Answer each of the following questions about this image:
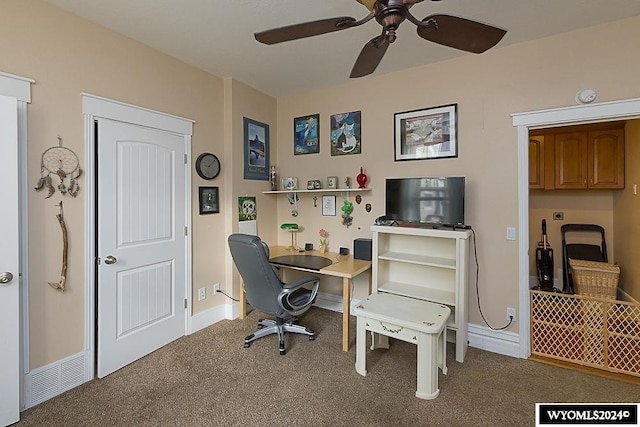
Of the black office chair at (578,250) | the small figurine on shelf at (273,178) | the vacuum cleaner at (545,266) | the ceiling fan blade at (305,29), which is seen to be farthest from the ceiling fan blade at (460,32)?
the black office chair at (578,250)

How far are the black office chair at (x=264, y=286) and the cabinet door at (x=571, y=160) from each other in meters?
3.62

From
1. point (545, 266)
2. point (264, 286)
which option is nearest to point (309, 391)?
point (264, 286)

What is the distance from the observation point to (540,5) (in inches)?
79.6

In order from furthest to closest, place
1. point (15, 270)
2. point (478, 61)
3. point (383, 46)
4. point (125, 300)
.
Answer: point (478, 61)
point (125, 300)
point (15, 270)
point (383, 46)

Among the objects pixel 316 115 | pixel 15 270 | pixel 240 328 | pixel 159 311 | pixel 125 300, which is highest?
pixel 316 115

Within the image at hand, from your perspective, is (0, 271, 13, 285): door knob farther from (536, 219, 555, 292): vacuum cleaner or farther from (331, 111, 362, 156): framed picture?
(536, 219, 555, 292): vacuum cleaner

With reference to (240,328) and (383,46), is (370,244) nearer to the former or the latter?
(240,328)

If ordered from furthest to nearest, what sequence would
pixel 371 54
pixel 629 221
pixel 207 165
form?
pixel 629 221, pixel 207 165, pixel 371 54

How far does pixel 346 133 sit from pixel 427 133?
92cm

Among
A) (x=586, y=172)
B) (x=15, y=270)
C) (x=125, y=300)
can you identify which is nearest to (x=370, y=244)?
(x=125, y=300)

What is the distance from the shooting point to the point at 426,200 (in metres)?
2.74

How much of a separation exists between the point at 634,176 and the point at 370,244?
3.06 metres

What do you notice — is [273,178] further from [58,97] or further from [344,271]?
[58,97]

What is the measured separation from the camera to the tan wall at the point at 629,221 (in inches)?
126
